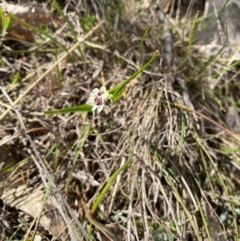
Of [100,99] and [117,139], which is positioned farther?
[117,139]

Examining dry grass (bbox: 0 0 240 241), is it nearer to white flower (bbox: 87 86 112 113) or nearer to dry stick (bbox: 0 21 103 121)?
dry stick (bbox: 0 21 103 121)

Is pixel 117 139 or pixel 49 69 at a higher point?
pixel 49 69

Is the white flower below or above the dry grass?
above

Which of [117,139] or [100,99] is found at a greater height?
[100,99]

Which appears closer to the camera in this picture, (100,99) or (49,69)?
(100,99)

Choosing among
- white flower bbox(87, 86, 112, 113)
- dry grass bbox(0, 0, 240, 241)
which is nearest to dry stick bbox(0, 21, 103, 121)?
dry grass bbox(0, 0, 240, 241)

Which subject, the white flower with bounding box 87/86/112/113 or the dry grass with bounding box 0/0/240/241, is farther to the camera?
the dry grass with bounding box 0/0/240/241
